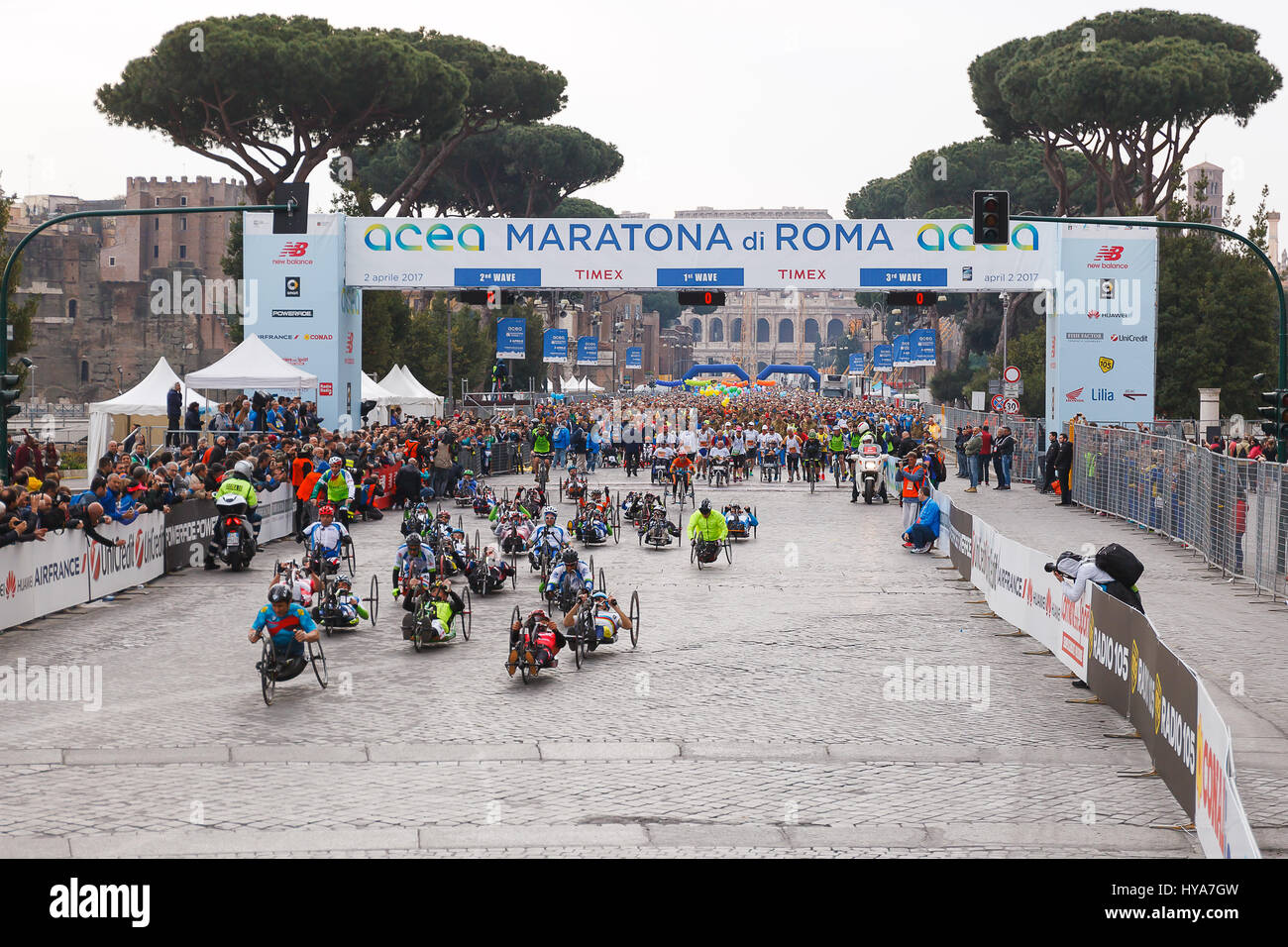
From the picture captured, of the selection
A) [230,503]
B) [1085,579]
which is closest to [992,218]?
[230,503]

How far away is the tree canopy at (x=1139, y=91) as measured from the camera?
5303cm

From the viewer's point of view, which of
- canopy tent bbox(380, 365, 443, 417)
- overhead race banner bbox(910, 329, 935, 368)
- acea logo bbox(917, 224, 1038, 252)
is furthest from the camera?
overhead race banner bbox(910, 329, 935, 368)

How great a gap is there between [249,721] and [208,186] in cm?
10974

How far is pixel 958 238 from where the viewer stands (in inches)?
1468

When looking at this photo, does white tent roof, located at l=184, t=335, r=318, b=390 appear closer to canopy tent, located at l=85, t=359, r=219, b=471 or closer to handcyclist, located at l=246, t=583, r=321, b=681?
canopy tent, located at l=85, t=359, r=219, b=471

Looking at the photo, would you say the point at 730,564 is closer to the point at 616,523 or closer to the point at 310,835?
the point at 616,523

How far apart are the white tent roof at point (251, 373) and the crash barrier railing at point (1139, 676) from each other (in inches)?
696

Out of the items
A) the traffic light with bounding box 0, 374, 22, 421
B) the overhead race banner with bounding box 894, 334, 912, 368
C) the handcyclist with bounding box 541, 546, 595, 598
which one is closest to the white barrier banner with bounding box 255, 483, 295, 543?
the traffic light with bounding box 0, 374, 22, 421

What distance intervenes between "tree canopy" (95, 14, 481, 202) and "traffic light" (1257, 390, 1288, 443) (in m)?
32.5

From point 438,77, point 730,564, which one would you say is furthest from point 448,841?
point 438,77

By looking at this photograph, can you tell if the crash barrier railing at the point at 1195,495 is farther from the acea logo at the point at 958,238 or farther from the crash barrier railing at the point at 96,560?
the crash barrier railing at the point at 96,560

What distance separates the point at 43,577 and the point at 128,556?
274cm

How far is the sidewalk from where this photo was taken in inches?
413

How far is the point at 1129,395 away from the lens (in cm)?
3719
